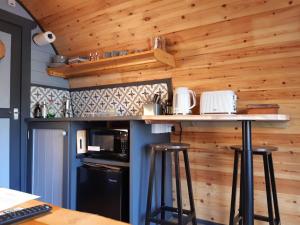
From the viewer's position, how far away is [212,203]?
8.14 feet

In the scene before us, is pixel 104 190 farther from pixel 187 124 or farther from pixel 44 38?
pixel 44 38

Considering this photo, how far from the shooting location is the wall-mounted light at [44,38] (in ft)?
9.39

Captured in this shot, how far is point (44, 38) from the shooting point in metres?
2.88

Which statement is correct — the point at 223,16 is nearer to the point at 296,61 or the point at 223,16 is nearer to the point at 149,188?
the point at 296,61

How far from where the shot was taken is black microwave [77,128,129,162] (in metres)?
2.23

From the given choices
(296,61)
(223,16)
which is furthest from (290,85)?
(223,16)

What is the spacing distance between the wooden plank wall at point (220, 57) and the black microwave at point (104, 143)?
69 cm

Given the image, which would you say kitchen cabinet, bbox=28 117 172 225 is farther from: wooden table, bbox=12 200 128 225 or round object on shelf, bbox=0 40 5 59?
wooden table, bbox=12 200 128 225

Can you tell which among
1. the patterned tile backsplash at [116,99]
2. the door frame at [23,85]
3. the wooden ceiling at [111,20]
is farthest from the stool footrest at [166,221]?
the wooden ceiling at [111,20]

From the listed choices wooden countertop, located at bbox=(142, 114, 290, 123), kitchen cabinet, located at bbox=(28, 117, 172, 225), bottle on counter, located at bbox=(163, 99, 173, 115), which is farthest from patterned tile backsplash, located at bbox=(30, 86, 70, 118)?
wooden countertop, located at bbox=(142, 114, 290, 123)

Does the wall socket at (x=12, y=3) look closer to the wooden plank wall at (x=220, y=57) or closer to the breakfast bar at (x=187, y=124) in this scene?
the wooden plank wall at (x=220, y=57)

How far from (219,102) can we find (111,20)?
145 cm

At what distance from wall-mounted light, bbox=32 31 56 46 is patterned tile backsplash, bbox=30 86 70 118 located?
1.81 ft

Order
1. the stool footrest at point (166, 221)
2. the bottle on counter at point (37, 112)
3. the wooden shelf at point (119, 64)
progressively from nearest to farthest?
the stool footrest at point (166, 221)
the wooden shelf at point (119, 64)
the bottle on counter at point (37, 112)
